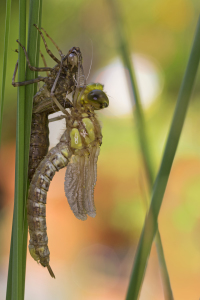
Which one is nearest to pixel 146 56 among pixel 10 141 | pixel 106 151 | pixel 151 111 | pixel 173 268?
pixel 151 111

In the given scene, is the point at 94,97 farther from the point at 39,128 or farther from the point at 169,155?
the point at 169,155

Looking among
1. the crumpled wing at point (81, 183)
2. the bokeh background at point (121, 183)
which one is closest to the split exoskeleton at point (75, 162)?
the crumpled wing at point (81, 183)

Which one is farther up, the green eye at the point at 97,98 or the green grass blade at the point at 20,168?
the green eye at the point at 97,98

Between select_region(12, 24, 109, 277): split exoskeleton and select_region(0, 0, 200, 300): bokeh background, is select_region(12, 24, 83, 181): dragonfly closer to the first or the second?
select_region(12, 24, 109, 277): split exoskeleton

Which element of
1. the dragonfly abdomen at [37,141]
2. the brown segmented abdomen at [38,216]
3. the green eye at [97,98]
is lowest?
the brown segmented abdomen at [38,216]

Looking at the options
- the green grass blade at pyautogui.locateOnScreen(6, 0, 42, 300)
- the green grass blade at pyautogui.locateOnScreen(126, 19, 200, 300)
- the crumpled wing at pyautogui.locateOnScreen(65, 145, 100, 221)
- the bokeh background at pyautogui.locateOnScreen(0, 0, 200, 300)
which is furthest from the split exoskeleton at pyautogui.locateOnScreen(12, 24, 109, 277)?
the bokeh background at pyautogui.locateOnScreen(0, 0, 200, 300)

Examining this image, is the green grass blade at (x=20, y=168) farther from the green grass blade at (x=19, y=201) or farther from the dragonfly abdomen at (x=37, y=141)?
the dragonfly abdomen at (x=37, y=141)

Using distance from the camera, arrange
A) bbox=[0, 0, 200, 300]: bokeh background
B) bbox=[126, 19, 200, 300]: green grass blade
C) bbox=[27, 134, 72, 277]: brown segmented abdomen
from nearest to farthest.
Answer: bbox=[126, 19, 200, 300]: green grass blade, bbox=[27, 134, 72, 277]: brown segmented abdomen, bbox=[0, 0, 200, 300]: bokeh background

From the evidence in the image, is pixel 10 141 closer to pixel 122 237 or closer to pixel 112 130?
pixel 112 130

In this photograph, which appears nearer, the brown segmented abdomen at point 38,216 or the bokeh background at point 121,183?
the brown segmented abdomen at point 38,216
